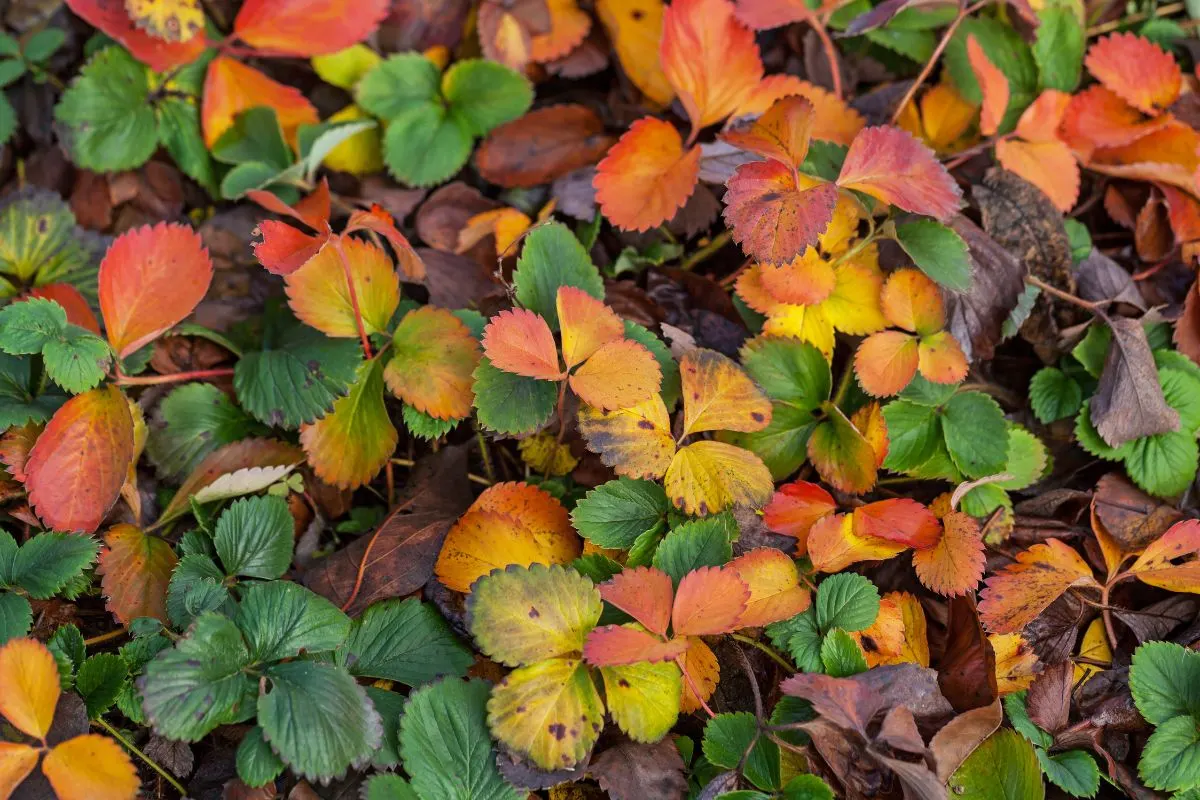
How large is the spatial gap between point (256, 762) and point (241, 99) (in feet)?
3.78

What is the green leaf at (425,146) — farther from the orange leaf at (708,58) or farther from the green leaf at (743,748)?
the green leaf at (743,748)

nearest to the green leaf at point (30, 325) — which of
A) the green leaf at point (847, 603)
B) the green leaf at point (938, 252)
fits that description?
the green leaf at point (847, 603)

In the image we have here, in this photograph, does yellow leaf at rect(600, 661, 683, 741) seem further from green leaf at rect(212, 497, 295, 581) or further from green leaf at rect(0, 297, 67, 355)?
green leaf at rect(0, 297, 67, 355)

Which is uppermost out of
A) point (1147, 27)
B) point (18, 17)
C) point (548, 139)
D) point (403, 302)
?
point (1147, 27)

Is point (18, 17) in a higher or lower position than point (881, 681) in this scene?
higher

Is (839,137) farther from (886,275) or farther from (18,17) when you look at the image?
(18,17)

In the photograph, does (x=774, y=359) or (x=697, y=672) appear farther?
(x=774, y=359)

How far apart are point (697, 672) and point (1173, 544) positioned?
69 cm

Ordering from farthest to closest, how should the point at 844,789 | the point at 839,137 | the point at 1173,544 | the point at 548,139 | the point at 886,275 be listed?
the point at 548,139
the point at 839,137
the point at 886,275
the point at 1173,544
the point at 844,789

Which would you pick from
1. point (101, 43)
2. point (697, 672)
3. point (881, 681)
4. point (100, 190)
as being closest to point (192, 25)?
point (101, 43)

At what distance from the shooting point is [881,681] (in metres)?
1.12

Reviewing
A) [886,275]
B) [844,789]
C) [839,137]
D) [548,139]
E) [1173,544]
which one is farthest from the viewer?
[548,139]

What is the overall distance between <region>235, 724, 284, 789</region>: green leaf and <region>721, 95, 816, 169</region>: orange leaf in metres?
0.99

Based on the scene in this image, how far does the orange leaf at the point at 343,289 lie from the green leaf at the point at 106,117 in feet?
1.81
